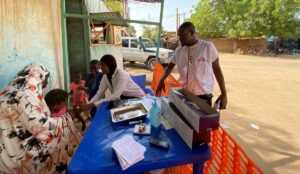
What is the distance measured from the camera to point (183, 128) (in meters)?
1.67

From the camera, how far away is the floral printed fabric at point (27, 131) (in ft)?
5.63

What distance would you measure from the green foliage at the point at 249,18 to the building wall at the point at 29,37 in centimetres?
1951

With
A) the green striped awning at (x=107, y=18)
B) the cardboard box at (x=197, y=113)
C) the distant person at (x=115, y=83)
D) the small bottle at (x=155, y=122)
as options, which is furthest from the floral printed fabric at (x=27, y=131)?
the green striped awning at (x=107, y=18)

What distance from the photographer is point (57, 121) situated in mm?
1942

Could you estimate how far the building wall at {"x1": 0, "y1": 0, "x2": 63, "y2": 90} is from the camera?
9.02ft

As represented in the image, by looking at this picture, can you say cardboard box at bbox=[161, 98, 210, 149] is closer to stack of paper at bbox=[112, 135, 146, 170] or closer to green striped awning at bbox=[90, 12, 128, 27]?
stack of paper at bbox=[112, 135, 146, 170]

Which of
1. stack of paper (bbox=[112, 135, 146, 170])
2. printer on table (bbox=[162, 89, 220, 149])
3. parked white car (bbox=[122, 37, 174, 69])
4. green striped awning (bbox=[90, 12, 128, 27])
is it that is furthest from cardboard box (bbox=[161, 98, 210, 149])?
parked white car (bbox=[122, 37, 174, 69])

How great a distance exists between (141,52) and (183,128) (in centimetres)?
1109

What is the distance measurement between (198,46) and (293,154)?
218 centimetres

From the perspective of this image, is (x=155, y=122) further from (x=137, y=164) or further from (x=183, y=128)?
(x=137, y=164)

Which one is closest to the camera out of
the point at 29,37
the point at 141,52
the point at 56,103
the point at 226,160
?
the point at 56,103

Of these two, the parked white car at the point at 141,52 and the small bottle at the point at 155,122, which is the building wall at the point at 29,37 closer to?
the small bottle at the point at 155,122

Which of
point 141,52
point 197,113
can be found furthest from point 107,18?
→ point 141,52

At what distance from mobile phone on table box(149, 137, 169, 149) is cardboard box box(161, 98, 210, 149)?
14 cm
